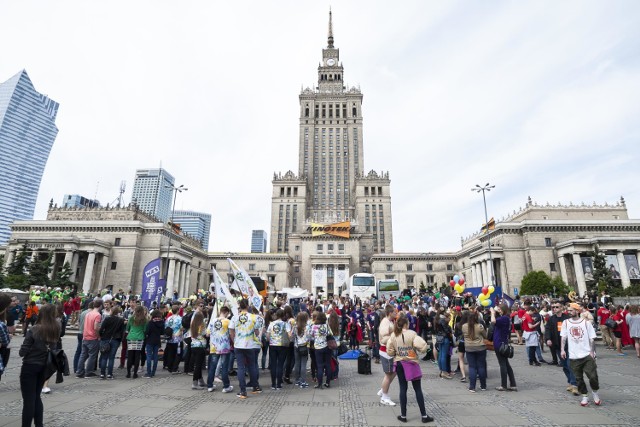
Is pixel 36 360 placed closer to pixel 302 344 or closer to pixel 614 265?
pixel 302 344

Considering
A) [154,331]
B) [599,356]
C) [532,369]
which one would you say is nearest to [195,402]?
[154,331]

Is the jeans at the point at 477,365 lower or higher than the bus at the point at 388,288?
lower

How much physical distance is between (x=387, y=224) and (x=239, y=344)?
8817 centimetres

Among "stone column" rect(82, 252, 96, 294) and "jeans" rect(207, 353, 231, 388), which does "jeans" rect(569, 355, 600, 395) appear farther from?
"stone column" rect(82, 252, 96, 294)

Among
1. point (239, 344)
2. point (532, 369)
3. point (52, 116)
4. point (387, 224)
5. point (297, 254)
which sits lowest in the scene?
point (532, 369)

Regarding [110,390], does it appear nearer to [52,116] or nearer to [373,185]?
[373,185]

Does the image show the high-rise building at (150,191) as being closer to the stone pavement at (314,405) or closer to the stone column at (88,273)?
the stone column at (88,273)

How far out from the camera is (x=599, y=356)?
14883 mm

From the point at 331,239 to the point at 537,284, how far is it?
4293cm

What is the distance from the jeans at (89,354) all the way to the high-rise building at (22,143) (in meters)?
Result: 179

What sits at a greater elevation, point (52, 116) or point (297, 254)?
point (52, 116)

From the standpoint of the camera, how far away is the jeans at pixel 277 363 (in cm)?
941

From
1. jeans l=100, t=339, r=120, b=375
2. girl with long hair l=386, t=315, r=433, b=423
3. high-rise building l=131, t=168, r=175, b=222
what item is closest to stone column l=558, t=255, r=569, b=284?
girl with long hair l=386, t=315, r=433, b=423

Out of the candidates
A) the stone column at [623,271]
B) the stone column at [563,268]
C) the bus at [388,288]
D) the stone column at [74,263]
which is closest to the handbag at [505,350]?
the bus at [388,288]
